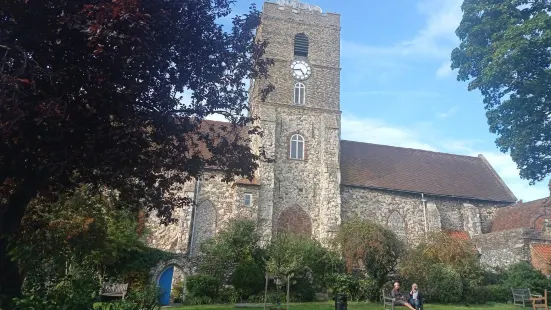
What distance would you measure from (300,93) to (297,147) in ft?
13.4

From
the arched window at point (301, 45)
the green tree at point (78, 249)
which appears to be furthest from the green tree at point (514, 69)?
the arched window at point (301, 45)

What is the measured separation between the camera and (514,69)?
13609mm

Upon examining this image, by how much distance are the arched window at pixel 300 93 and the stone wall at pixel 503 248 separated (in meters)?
14.8

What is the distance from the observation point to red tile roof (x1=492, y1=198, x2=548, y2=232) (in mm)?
27559

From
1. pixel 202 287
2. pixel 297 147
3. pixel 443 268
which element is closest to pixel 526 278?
pixel 443 268

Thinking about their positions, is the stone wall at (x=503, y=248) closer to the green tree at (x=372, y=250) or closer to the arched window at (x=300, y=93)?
the green tree at (x=372, y=250)

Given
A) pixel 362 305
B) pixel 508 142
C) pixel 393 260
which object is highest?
pixel 508 142

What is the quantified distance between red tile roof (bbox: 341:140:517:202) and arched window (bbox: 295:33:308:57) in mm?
7430

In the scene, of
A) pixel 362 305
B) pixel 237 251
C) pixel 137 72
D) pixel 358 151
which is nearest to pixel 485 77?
pixel 362 305

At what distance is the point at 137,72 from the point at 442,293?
19.0 m

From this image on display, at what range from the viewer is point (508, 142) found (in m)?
14.7

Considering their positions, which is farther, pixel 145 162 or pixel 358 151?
pixel 358 151

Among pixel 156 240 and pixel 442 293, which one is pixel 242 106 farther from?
pixel 156 240

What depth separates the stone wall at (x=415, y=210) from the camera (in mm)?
28828
